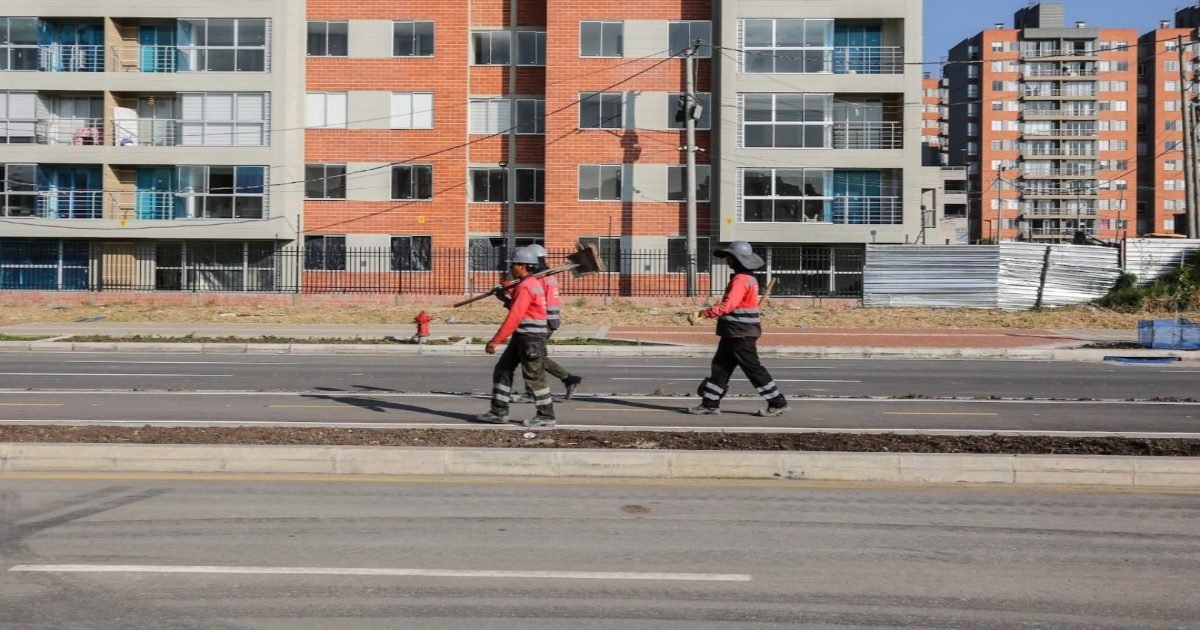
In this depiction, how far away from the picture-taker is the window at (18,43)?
38.9 m

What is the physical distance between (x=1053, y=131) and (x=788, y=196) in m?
71.4

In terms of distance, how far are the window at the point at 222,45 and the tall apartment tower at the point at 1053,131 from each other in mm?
73972

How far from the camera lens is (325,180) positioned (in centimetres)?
3994

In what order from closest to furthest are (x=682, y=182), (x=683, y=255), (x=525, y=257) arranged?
1. (x=525, y=257)
2. (x=683, y=255)
3. (x=682, y=182)

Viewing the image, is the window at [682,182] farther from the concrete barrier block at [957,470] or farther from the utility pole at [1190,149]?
the concrete barrier block at [957,470]

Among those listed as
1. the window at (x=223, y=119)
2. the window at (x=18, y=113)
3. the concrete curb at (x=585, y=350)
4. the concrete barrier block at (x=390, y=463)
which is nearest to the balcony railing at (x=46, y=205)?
the window at (x=18, y=113)

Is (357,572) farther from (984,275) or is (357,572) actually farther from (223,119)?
(223,119)

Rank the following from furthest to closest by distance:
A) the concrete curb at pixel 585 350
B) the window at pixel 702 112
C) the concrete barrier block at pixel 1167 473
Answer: the window at pixel 702 112 < the concrete curb at pixel 585 350 < the concrete barrier block at pixel 1167 473

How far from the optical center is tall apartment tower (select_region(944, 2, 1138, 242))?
9881cm

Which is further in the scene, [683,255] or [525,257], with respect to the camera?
[683,255]

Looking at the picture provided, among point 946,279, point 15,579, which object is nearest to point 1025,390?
point 15,579

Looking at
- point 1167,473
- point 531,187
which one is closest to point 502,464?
point 1167,473

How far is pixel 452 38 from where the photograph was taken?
1566 inches

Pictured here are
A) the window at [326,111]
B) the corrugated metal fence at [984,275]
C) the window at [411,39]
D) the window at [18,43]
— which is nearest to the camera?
the corrugated metal fence at [984,275]
